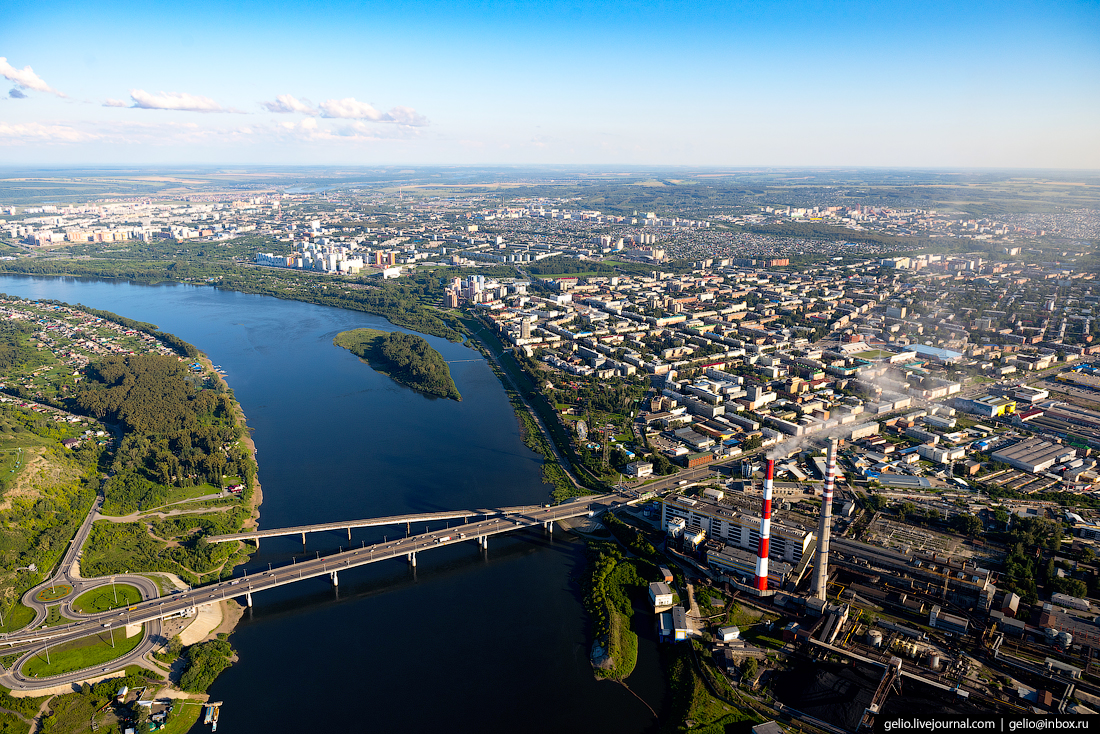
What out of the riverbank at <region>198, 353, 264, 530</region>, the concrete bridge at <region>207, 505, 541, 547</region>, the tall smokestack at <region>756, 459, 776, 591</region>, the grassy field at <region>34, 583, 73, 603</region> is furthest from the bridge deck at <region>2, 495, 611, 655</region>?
the tall smokestack at <region>756, 459, 776, 591</region>

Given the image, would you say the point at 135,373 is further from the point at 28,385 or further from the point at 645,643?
the point at 645,643

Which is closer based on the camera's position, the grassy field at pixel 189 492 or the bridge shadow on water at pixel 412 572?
the bridge shadow on water at pixel 412 572

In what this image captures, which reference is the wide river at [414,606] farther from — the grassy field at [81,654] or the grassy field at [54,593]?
the grassy field at [54,593]

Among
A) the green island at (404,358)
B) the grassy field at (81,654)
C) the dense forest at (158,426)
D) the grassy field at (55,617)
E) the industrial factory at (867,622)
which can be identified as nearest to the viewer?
the industrial factory at (867,622)

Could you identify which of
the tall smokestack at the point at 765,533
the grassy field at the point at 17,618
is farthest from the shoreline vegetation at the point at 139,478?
the tall smokestack at the point at 765,533

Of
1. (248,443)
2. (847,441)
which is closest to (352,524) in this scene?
(248,443)
